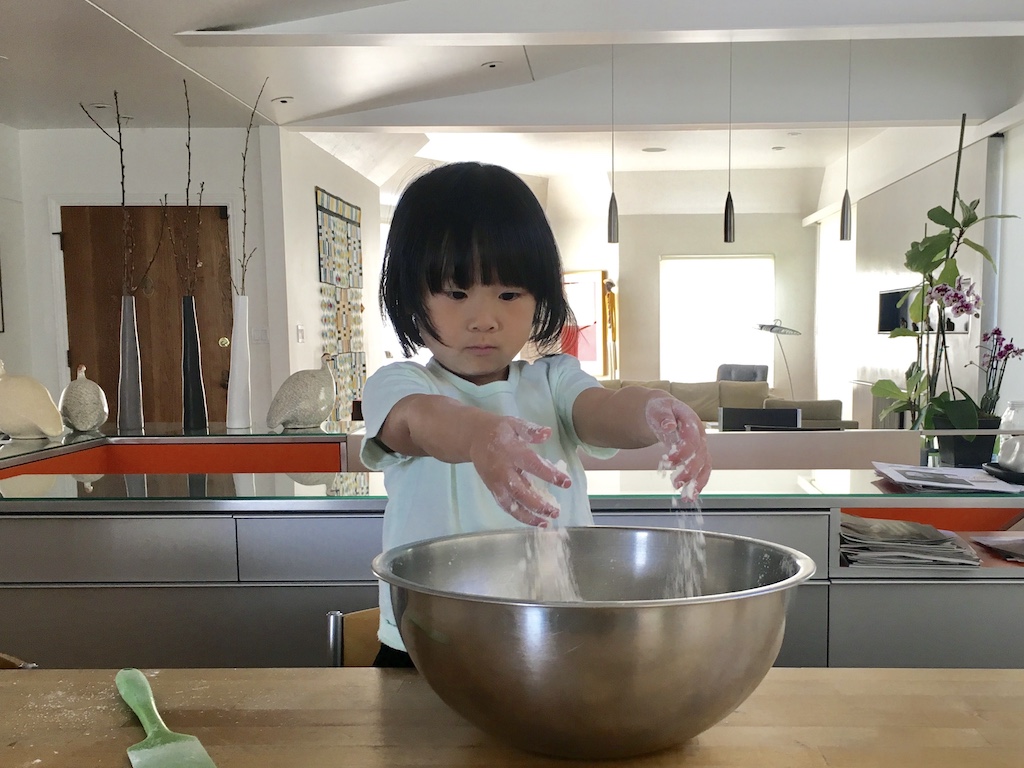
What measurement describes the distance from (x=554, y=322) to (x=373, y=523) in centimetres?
76

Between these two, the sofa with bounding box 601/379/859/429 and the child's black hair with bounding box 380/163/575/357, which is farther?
the sofa with bounding box 601/379/859/429

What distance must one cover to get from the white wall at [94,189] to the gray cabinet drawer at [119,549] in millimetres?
3671

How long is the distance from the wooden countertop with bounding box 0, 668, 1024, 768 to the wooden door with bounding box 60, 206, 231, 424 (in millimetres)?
4725

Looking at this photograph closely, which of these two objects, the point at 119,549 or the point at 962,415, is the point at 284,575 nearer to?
the point at 119,549

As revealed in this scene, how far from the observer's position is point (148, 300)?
5195 millimetres

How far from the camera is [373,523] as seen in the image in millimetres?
1533

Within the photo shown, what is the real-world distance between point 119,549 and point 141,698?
1018mm

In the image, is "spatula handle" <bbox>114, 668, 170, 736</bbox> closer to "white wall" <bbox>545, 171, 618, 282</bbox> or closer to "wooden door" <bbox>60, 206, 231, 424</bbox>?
"wooden door" <bbox>60, 206, 231, 424</bbox>

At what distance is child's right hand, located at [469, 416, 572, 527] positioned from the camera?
21.0 inches

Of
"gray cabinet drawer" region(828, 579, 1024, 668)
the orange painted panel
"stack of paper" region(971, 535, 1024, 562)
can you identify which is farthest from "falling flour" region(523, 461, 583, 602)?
the orange painted panel

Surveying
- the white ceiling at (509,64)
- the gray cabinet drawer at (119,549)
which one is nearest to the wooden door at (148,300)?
the white ceiling at (509,64)

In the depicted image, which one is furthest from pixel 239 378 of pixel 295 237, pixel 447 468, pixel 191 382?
pixel 295 237

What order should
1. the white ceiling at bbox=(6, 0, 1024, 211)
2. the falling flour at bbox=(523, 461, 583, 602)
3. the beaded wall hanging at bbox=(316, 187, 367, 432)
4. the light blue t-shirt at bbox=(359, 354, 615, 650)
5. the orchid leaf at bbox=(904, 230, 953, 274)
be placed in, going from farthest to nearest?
the beaded wall hanging at bbox=(316, 187, 367, 432) < the white ceiling at bbox=(6, 0, 1024, 211) < the orchid leaf at bbox=(904, 230, 953, 274) < the light blue t-shirt at bbox=(359, 354, 615, 650) < the falling flour at bbox=(523, 461, 583, 602)

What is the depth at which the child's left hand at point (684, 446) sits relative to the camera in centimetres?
63
